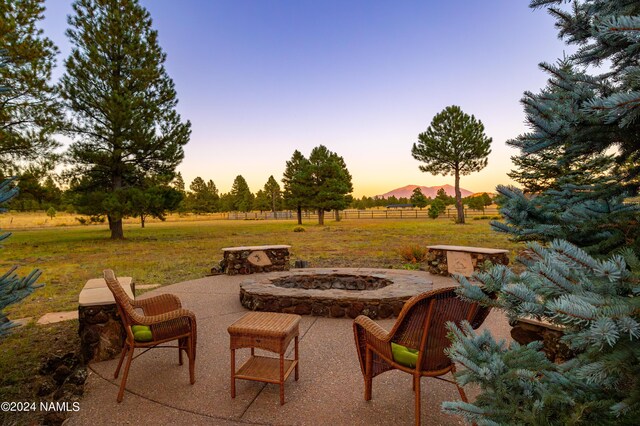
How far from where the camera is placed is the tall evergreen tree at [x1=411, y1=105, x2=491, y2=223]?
26.2 metres

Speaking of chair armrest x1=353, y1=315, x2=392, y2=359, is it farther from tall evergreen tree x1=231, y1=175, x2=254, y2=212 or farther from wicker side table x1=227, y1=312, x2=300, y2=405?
tall evergreen tree x1=231, y1=175, x2=254, y2=212

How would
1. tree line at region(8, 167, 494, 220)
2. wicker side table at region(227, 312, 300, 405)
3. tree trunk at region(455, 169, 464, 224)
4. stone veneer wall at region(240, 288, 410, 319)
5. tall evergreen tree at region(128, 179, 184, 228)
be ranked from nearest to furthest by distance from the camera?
wicker side table at region(227, 312, 300, 405)
stone veneer wall at region(240, 288, 410, 319)
tree line at region(8, 167, 494, 220)
tall evergreen tree at region(128, 179, 184, 228)
tree trunk at region(455, 169, 464, 224)

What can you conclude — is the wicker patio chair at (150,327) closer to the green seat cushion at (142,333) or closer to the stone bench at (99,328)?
the green seat cushion at (142,333)

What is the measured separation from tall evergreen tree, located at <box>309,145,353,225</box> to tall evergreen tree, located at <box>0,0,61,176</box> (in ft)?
61.4

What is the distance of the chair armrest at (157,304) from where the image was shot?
345 centimetres

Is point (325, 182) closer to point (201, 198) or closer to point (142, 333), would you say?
point (142, 333)

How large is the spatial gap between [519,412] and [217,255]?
38.2 ft

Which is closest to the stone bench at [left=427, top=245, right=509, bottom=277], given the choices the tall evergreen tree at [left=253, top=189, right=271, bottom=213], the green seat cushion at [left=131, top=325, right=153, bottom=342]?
the green seat cushion at [left=131, top=325, right=153, bottom=342]

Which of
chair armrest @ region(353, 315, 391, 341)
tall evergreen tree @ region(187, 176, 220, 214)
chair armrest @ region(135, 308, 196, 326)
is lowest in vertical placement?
chair armrest @ region(353, 315, 391, 341)

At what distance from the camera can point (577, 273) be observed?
107 cm

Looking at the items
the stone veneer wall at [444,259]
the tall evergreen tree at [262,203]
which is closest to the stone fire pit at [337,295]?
the stone veneer wall at [444,259]

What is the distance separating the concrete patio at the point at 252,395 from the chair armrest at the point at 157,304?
22.0 inches

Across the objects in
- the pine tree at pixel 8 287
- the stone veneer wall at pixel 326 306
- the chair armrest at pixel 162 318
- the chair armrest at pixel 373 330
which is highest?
the pine tree at pixel 8 287

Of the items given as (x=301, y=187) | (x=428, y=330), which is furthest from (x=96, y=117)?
(x=428, y=330)
